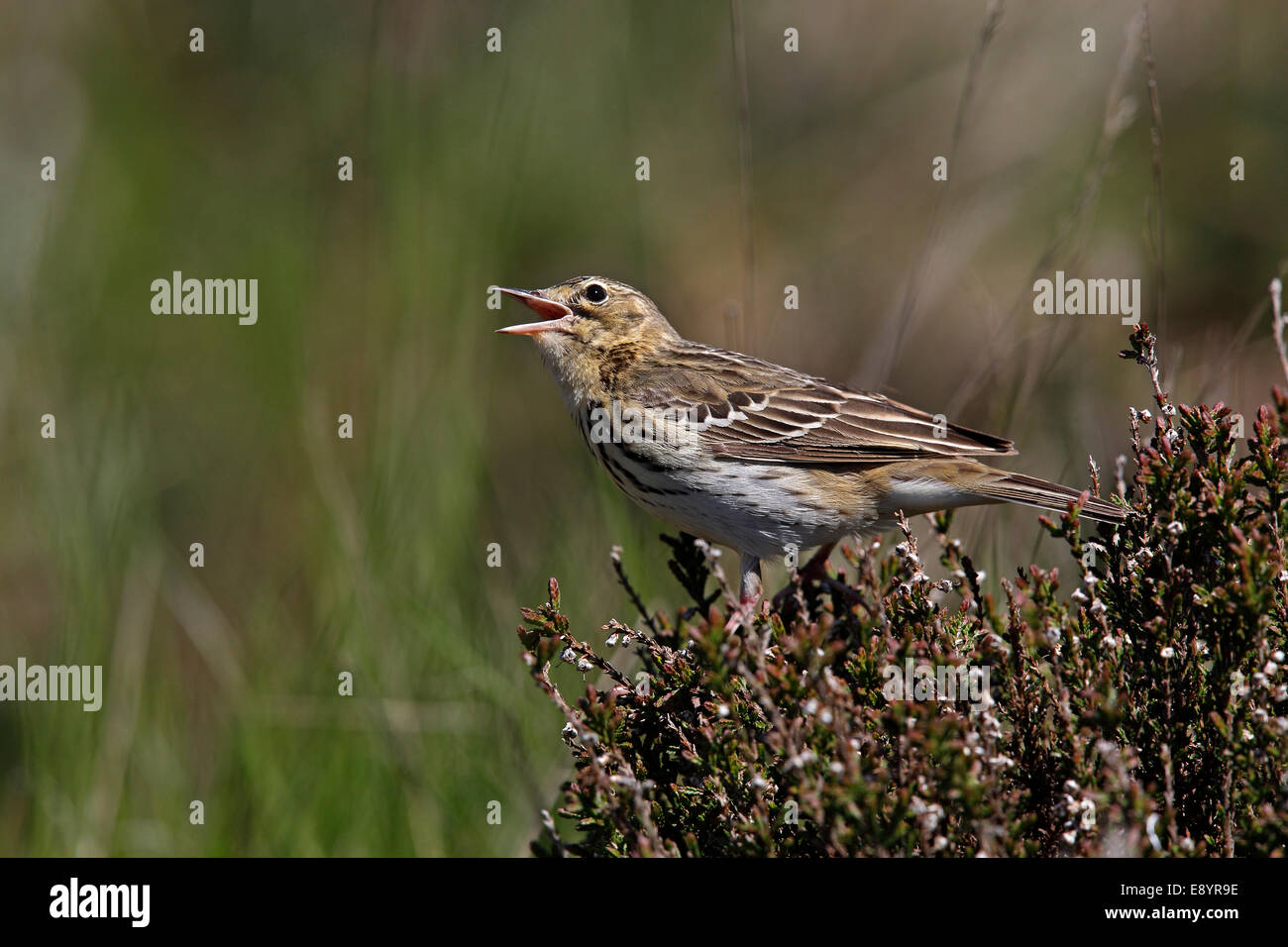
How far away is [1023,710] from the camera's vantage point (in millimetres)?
3361

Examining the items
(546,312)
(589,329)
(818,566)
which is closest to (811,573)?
(818,566)

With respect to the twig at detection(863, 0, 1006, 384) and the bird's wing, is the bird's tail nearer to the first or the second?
the bird's wing

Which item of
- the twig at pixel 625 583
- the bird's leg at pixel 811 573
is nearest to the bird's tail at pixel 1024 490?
the bird's leg at pixel 811 573

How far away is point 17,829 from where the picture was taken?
639 centimetres

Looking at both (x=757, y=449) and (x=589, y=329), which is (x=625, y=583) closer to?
(x=757, y=449)

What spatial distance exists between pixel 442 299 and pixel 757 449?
3.53 metres

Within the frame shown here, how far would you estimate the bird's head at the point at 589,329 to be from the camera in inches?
229

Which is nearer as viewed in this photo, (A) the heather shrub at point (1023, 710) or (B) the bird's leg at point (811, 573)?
(A) the heather shrub at point (1023, 710)

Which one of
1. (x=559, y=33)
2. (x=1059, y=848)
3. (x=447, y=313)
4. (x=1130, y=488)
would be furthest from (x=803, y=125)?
(x=1059, y=848)

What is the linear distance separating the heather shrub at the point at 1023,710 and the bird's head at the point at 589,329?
213 centimetres

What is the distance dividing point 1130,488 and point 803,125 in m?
7.95

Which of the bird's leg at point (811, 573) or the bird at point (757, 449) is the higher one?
the bird at point (757, 449)

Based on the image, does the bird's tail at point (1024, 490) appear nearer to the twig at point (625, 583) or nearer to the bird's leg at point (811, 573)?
the bird's leg at point (811, 573)

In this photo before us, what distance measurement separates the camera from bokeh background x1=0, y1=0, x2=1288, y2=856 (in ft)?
18.7
